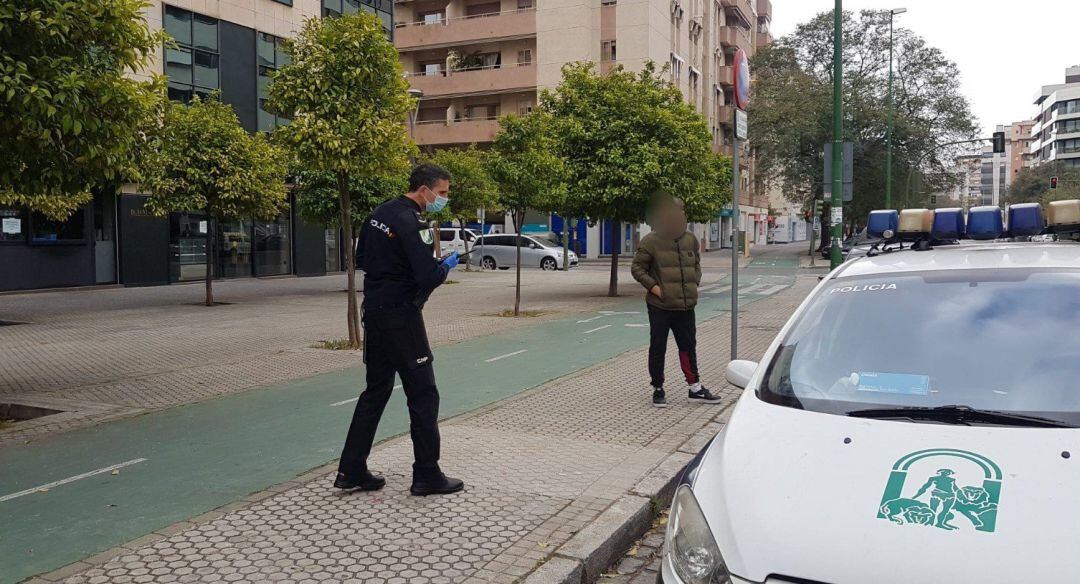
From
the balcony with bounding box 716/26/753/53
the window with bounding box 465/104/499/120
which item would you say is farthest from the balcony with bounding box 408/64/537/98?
the balcony with bounding box 716/26/753/53

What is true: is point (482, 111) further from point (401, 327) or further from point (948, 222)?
point (401, 327)

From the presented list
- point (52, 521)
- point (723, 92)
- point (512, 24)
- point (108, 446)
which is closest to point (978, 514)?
point (52, 521)

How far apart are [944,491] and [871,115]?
47096 millimetres

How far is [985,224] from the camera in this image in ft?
20.6

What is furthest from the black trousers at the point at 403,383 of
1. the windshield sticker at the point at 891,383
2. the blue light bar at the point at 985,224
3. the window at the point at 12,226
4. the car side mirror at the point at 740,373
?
the window at the point at 12,226

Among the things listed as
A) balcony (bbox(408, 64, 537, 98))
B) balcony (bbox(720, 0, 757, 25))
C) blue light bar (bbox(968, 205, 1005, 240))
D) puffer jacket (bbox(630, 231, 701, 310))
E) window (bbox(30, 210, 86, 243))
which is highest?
balcony (bbox(720, 0, 757, 25))

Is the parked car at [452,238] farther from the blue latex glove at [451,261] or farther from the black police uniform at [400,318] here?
the black police uniform at [400,318]

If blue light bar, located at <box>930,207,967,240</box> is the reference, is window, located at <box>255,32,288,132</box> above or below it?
above

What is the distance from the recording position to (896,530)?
2.29m

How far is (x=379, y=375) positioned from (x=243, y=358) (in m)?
7.36

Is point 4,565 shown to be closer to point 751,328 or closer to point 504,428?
point 504,428

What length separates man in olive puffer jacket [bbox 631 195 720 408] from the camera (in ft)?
25.4

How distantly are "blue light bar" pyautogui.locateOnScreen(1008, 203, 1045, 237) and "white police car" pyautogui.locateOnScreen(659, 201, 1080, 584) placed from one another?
2222 mm

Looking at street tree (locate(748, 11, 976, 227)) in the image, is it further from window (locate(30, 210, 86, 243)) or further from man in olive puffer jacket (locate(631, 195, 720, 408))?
man in olive puffer jacket (locate(631, 195, 720, 408))
